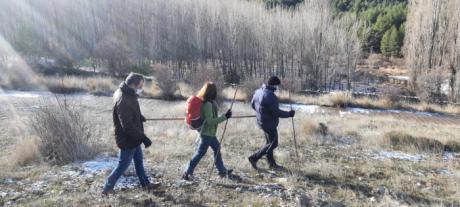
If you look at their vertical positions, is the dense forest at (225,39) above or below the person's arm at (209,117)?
above

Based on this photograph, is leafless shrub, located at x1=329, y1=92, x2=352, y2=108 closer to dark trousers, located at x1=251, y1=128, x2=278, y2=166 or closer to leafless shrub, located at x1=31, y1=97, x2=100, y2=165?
dark trousers, located at x1=251, y1=128, x2=278, y2=166

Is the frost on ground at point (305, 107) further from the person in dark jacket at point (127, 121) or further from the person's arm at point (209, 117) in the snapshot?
the person in dark jacket at point (127, 121)

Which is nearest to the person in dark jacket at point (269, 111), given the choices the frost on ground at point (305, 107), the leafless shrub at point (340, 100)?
the frost on ground at point (305, 107)

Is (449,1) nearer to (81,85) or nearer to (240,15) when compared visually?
(240,15)

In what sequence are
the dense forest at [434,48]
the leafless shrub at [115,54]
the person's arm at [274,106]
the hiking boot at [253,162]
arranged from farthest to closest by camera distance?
the leafless shrub at [115,54]
the dense forest at [434,48]
the hiking boot at [253,162]
the person's arm at [274,106]

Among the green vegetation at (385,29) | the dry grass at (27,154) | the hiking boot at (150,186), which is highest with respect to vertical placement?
the green vegetation at (385,29)

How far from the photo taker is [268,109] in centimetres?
584

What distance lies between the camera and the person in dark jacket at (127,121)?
14.7 ft

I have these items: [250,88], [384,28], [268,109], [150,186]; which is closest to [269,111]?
[268,109]

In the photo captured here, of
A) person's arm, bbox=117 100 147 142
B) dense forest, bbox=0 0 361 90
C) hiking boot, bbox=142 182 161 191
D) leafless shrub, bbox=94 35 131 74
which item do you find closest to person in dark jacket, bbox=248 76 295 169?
hiking boot, bbox=142 182 161 191

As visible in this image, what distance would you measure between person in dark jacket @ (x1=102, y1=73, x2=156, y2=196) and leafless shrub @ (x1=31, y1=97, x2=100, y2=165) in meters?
2.22

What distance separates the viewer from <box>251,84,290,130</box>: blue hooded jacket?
5.76 m

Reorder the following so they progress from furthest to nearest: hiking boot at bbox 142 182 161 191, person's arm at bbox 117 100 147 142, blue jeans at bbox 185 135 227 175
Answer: blue jeans at bbox 185 135 227 175
hiking boot at bbox 142 182 161 191
person's arm at bbox 117 100 147 142

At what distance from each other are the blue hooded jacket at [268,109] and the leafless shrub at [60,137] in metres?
3.39
